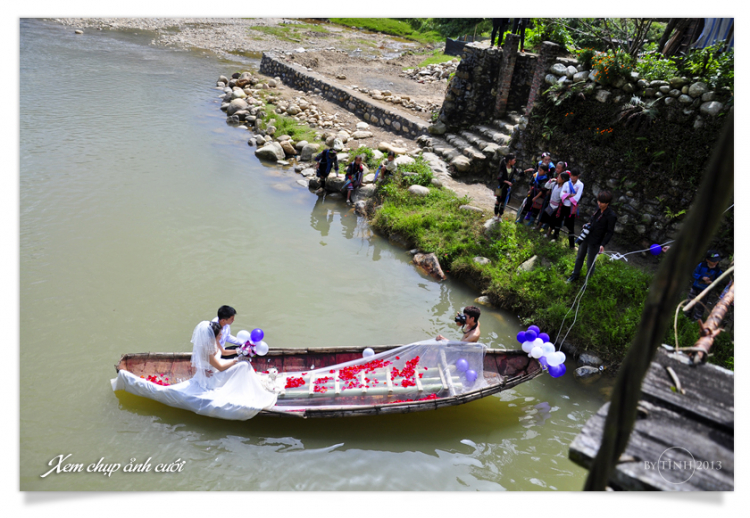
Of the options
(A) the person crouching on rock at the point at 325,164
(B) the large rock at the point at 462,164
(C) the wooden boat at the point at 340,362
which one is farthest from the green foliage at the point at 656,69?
(A) the person crouching on rock at the point at 325,164

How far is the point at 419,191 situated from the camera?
12.4 metres

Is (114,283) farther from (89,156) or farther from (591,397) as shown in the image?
(591,397)

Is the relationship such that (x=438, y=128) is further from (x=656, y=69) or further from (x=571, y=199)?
(x=571, y=199)

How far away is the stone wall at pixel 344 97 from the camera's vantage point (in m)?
16.6

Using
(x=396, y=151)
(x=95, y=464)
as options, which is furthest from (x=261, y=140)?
→ (x=95, y=464)

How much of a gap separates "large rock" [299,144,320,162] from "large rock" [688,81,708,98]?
10.3 m

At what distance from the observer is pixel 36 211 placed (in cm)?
1112

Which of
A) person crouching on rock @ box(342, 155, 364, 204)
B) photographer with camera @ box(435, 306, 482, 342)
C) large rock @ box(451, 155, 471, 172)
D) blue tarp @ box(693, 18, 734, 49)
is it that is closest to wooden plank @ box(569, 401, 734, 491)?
photographer with camera @ box(435, 306, 482, 342)

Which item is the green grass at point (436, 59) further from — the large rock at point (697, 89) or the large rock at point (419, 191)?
the large rock at point (697, 89)

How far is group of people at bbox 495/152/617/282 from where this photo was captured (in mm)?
8430

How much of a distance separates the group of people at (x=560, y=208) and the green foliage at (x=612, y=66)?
2.22 meters

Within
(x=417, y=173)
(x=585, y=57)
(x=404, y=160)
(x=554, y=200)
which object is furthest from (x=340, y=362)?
(x=585, y=57)

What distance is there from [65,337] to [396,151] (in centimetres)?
1019

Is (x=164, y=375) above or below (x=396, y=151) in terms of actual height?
below
